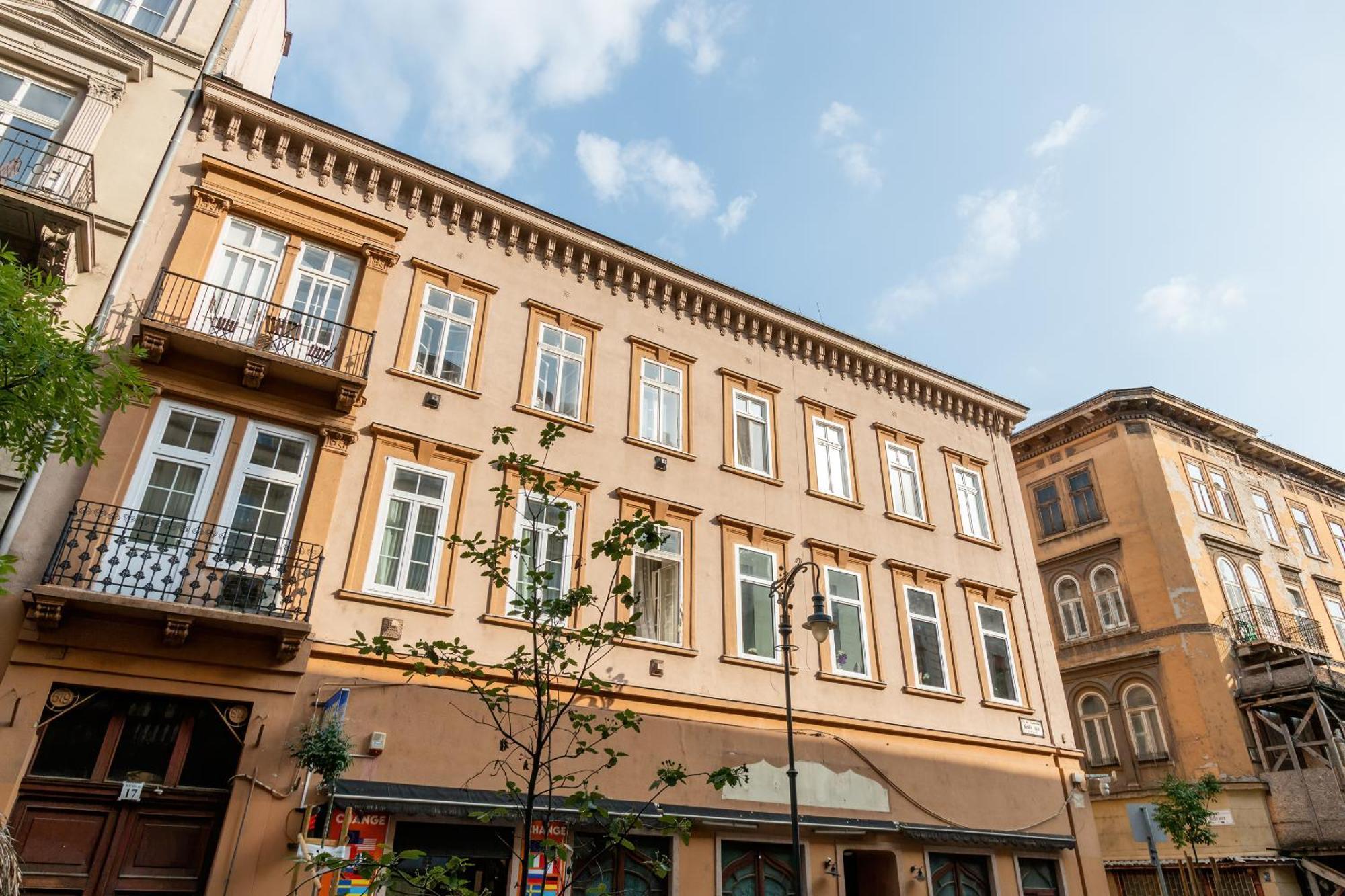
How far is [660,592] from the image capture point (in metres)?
15.0

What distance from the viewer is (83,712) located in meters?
10.2

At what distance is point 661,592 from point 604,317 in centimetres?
579

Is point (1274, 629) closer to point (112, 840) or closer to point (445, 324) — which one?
point (445, 324)

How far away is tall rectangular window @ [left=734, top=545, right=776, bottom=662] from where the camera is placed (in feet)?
50.7

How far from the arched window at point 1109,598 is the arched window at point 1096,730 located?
95.9 inches

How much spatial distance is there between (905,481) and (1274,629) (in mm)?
16533

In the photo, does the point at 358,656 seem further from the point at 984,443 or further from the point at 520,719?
the point at 984,443

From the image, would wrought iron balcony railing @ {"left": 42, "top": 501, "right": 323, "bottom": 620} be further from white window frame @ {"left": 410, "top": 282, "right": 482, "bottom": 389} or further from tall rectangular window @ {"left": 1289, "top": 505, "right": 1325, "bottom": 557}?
tall rectangular window @ {"left": 1289, "top": 505, "right": 1325, "bottom": 557}

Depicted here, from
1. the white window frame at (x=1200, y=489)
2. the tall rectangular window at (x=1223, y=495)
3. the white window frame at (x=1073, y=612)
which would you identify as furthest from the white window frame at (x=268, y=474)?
the tall rectangular window at (x=1223, y=495)

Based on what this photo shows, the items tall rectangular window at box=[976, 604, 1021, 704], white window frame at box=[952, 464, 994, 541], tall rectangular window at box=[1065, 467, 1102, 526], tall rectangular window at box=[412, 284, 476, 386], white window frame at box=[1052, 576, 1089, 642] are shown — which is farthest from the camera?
tall rectangular window at box=[1065, 467, 1102, 526]

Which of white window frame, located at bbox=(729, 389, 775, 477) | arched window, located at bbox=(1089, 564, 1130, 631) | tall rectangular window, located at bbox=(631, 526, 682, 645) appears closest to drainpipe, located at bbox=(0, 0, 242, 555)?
tall rectangular window, located at bbox=(631, 526, 682, 645)

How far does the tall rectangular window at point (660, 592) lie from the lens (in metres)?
14.6

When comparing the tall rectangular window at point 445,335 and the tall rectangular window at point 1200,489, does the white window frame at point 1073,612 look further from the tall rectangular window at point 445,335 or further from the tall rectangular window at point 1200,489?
the tall rectangular window at point 445,335

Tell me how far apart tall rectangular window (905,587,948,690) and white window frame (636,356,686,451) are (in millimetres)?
6029
